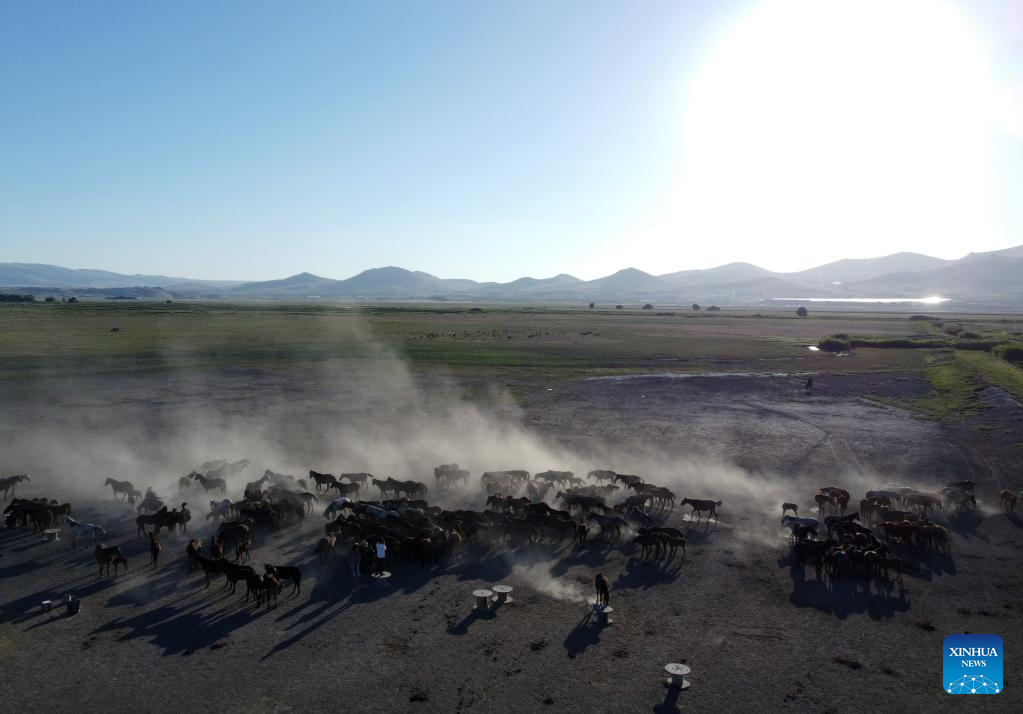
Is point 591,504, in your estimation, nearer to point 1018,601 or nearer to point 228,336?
point 1018,601

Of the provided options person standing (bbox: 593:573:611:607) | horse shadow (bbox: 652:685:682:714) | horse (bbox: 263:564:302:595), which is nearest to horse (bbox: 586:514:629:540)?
person standing (bbox: 593:573:611:607)

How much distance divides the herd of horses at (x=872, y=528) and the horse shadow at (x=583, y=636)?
24.4 ft

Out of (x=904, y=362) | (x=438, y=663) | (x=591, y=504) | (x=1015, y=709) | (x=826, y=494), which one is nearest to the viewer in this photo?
(x=1015, y=709)

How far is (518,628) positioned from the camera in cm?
1508

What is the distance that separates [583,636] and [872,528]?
47.3ft

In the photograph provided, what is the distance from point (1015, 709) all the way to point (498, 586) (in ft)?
38.3

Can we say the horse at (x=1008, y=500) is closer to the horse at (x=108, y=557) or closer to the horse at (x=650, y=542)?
the horse at (x=650, y=542)

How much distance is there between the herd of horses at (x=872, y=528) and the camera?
59.3 feet

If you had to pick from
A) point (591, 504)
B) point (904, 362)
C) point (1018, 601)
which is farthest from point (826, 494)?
point (904, 362)

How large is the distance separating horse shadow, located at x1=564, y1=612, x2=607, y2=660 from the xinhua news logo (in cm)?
744

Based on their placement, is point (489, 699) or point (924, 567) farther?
point (924, 567)

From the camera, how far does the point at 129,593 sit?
16.6 metres

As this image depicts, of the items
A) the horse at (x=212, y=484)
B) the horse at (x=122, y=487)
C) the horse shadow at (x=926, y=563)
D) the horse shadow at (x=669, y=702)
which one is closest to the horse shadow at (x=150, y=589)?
the horse at (x=212, y=484)

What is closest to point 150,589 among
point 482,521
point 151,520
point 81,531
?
point 151,520
